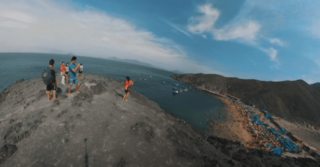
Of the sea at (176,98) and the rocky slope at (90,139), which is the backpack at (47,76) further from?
the sea at (176,98)

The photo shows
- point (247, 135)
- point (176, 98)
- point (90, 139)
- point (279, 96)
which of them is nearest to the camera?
point (90, 139)

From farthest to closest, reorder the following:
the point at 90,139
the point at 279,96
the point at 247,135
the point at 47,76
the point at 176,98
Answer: the point at 279,96 → the point at 176,98 → the point at 247,135 → the point at 47,76 → the point at 90,139

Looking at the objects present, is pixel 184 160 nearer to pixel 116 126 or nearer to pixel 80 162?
pixel 116 126

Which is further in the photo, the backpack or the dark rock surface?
the dark rock surface

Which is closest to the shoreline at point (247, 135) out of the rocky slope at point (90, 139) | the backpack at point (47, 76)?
the rocky slope at point (90, 139)

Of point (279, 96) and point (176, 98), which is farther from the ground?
point (279, 96)

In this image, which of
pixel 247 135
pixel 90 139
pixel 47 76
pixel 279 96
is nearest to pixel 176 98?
pixel 247 135

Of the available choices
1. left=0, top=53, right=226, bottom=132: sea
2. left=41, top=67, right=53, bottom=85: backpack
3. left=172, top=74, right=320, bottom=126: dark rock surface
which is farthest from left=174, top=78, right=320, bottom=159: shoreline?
left=41, top=67, right=53, bottom=85: backpack

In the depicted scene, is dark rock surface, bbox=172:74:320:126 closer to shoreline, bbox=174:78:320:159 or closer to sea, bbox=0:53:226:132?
sea, bbox=0:53:226:132

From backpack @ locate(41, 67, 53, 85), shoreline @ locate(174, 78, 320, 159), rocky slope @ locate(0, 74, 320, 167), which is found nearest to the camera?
rocky slope @ locate(0, 74, 320, 167)

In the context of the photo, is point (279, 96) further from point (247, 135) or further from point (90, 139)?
point (90, 139)
